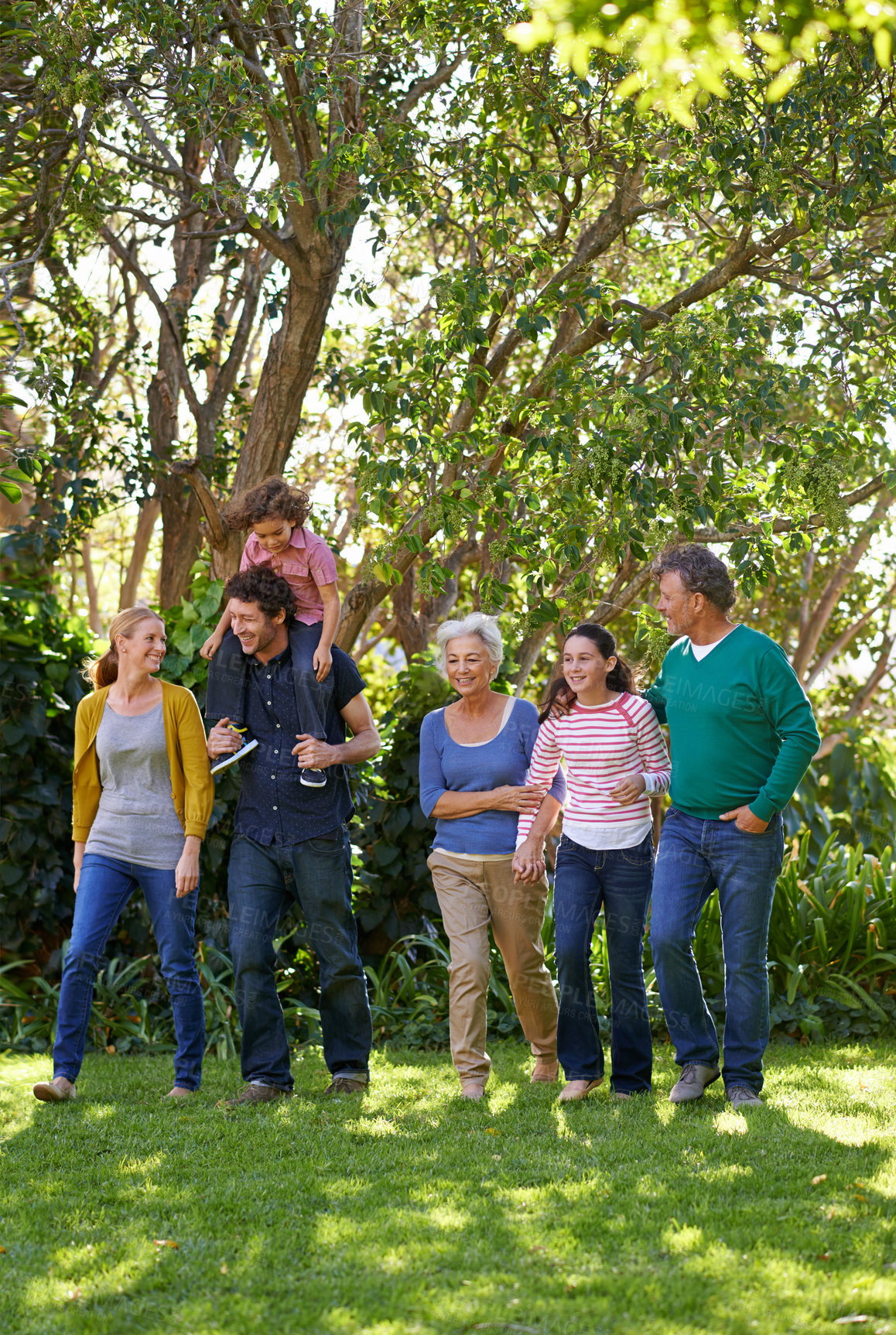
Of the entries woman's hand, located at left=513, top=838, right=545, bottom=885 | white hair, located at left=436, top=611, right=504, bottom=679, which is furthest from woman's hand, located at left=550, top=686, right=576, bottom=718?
woman's hand, located at left=513, top=838, right=545, bottom=885

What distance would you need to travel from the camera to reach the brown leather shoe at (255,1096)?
15.5 feet

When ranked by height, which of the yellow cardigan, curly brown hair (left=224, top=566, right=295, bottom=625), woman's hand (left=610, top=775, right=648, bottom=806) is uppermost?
curly brown hair (left=224, top=566, right=295, bottom=625)

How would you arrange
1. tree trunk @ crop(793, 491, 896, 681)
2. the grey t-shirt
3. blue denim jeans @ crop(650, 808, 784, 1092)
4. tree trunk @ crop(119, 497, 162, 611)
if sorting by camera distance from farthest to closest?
1. tree trunk @ crop(119, 497, 162, 611)
2. tree trunk @ crop(793, 491, 896, 681)
3. the grey t-shirt
4. blue denim jeans @ crop(650, 808, 784, 1092)

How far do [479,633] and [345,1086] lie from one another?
1.86m

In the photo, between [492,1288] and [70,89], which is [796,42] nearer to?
[492,1288]

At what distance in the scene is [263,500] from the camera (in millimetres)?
4980

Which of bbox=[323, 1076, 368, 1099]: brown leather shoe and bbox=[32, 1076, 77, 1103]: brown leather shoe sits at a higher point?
bbox=[323, 1076, 368, 1099]: brown leather shoe

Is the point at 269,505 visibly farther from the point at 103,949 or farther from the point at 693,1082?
the point at 693,1082

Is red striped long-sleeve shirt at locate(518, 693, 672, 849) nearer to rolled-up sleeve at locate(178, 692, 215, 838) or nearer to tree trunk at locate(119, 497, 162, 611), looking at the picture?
rolled-up sleeve at locate(178, 692, 215, 838)

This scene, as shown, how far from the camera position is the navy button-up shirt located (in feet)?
16.2

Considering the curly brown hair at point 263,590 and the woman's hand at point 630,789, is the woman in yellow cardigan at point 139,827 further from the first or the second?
the woman's hand at point 630,789

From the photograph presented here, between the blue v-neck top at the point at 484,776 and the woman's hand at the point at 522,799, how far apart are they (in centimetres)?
5

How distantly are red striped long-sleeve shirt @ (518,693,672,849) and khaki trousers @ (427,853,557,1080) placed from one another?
0.26 metres

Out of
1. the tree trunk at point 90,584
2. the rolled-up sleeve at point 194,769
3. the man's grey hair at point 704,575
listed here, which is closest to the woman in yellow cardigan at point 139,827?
the rolled-up sleeve at point 194,769
